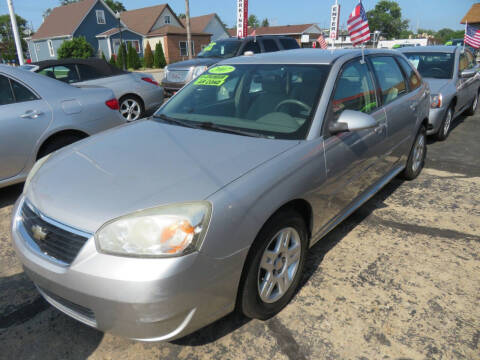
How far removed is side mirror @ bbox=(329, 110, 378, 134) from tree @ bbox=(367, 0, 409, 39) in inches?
4510

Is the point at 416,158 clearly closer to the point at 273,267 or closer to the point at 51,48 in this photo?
the point at 273,267

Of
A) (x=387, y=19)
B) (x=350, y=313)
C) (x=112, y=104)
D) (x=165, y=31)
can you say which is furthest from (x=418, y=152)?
(x=387, y=19)

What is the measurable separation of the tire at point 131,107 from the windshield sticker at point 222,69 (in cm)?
470

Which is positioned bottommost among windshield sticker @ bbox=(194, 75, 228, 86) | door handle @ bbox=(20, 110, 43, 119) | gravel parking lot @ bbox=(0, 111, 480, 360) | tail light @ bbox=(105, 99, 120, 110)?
gravel parking lot @ bbox=(0, 111, 480, 360)

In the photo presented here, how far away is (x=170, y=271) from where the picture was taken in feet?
5.55

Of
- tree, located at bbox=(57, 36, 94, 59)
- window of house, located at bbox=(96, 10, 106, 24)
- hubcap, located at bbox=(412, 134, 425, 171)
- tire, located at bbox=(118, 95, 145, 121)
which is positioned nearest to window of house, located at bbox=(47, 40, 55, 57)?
window of house, located at bbox=(96, 10, 106, 24)

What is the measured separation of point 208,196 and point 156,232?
31 cm

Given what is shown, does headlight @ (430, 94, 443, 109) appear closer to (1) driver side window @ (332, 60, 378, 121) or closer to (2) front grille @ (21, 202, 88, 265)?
(1) driver side window @ (332, 60, 378, 121)

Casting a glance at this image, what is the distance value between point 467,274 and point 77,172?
2924 mm

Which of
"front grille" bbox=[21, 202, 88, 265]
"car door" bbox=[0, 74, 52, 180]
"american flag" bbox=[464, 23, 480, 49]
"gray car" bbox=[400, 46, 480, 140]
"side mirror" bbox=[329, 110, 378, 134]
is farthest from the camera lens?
"american flag" bbox=[464, 23, 480, 49]

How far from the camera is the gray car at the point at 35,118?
3.88 m

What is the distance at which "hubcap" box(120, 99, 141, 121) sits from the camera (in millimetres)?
7820

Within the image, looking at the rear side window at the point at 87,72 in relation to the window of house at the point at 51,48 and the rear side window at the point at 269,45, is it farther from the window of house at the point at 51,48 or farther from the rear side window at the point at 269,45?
the window of house at the point at 51,48

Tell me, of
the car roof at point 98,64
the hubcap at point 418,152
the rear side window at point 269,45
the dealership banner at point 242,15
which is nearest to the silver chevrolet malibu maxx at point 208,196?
the hubcap at point 418,152
